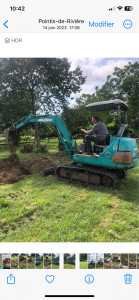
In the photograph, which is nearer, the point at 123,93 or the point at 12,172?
the point at 12,172

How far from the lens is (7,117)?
17891 millimetres

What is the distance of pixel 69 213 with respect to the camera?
3795mm

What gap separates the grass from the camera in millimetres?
3056

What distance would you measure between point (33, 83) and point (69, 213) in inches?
662

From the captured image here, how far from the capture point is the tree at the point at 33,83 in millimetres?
15680
